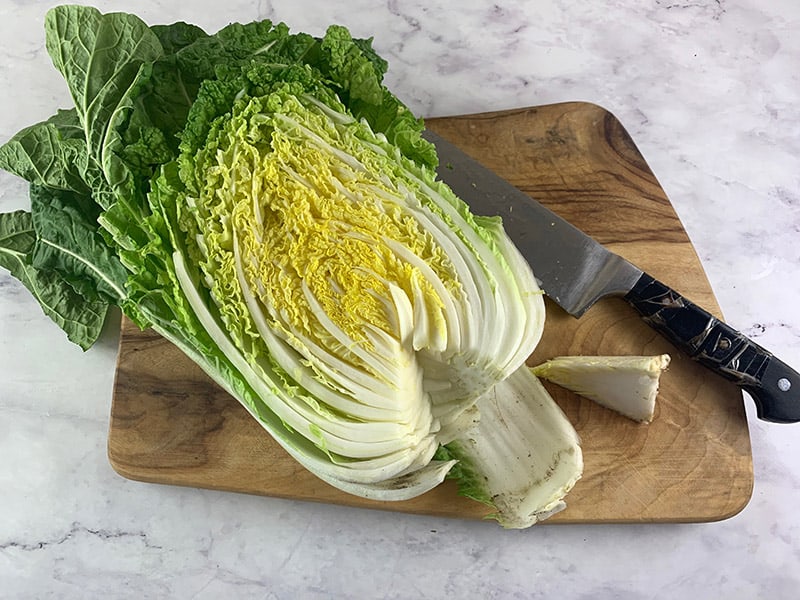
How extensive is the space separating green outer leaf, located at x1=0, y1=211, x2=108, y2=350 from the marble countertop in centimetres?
8

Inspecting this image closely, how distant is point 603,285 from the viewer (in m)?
2.09

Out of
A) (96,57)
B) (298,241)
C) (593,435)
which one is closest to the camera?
(298,241)

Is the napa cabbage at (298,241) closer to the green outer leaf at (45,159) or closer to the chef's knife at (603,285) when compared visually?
the green outer leaf at (45,159)

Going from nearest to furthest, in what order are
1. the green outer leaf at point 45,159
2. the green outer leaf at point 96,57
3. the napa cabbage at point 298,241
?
the napa cabbage at point 298,241, the green outer leaf at point 96,57, the green outer leaf at point 45,159

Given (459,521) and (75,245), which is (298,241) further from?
(459,521)

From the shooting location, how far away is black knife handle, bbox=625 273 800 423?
2.01 m

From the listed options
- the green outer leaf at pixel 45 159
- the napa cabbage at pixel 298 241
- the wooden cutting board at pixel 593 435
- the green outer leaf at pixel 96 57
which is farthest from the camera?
the wooden cutting board at pixel 593 435

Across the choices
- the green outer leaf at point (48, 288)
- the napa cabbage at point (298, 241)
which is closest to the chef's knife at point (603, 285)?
the napa cabbage at point (298, 241)

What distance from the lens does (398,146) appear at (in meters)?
1.92

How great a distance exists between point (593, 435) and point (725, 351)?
38 centimetres

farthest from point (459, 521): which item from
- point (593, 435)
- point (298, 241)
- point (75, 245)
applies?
point (75, 245)

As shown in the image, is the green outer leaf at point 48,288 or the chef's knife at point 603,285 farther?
the green outer leaf at point 48,288

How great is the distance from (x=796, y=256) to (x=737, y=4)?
2.89ft

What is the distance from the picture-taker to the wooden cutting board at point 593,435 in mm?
2061
